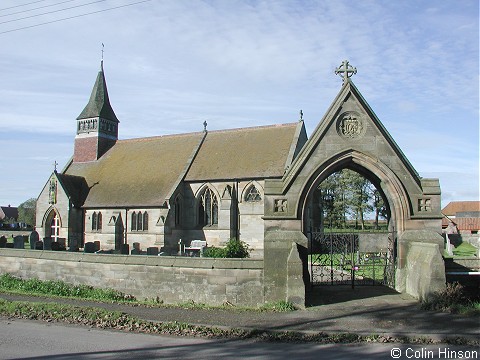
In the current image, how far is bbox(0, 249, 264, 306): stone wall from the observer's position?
1273 centimetres

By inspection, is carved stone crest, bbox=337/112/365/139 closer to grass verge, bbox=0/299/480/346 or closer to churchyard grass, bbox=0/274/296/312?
churchyard grass, bbox=0/274/296/312

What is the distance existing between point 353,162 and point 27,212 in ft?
338

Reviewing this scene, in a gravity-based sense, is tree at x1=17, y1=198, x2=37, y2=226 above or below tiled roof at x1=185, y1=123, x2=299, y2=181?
below

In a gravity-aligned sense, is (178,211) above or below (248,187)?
below

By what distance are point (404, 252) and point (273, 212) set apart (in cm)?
402

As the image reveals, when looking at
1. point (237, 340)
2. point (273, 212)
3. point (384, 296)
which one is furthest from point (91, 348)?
point (384, 296)

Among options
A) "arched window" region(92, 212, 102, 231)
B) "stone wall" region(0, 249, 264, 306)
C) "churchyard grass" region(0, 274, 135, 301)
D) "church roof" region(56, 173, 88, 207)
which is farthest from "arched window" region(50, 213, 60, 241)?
"stone wall" region(0, 249, 264, 306)

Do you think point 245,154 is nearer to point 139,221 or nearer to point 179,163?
point 179,163

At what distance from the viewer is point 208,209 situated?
119 feet

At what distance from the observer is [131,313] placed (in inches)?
451

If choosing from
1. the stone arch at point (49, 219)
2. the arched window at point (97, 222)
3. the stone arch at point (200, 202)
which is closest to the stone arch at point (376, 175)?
the stone arch at point (200, 202)

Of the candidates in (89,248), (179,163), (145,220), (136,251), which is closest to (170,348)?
(136,251)

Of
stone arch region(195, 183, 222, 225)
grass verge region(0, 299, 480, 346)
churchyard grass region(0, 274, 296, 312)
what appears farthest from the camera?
stone arch region(195, 183, 222, 225)

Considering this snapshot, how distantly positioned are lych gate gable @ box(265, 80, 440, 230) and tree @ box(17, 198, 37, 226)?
3636 inches
